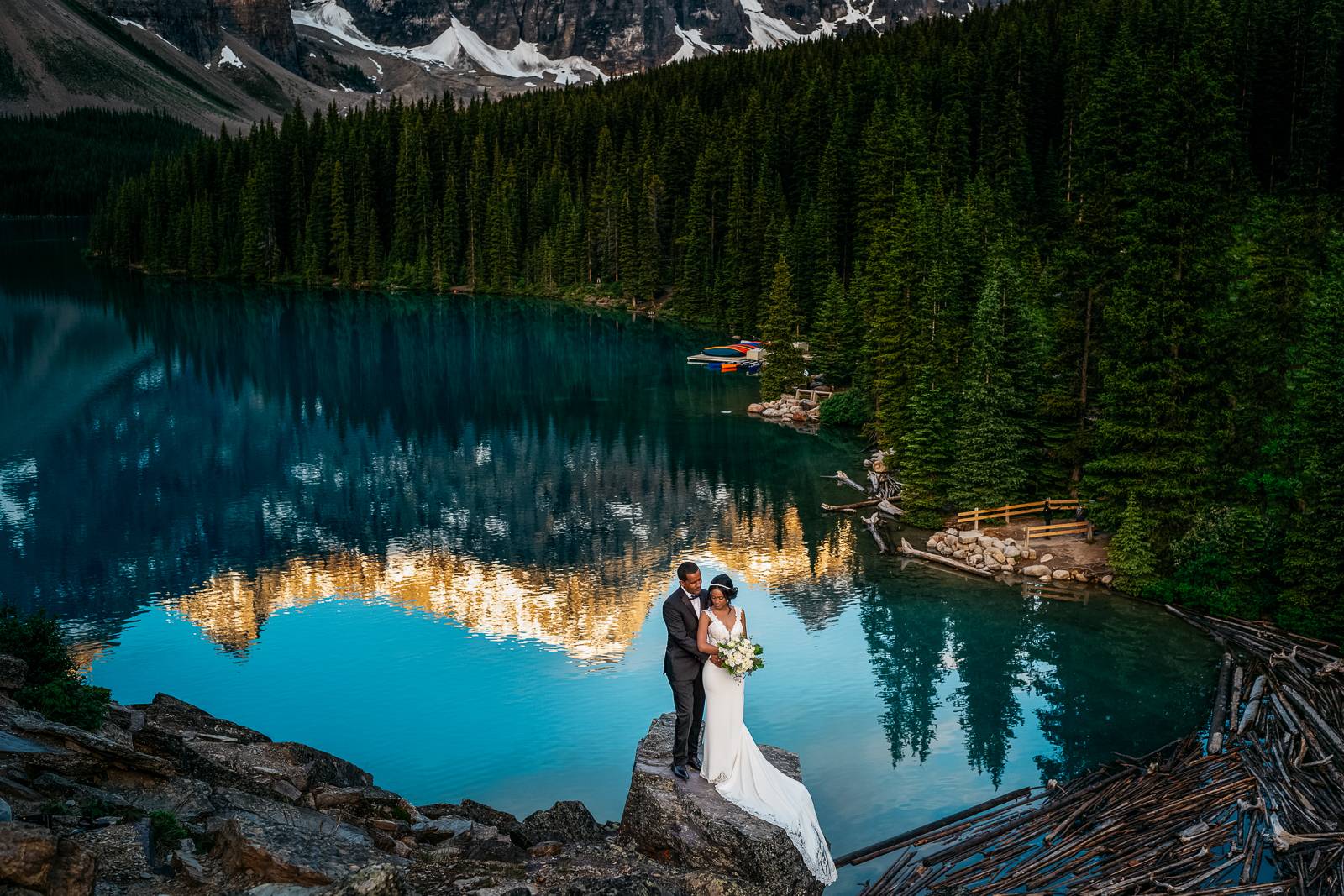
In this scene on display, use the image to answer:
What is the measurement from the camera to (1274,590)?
36031mm

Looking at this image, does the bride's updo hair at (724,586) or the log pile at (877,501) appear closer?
the bride's updo hair at (724,586)

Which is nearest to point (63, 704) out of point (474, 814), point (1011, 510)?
point (474, 814)

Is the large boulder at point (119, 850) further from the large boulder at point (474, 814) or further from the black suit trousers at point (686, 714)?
the large boulder at point (474, 814)

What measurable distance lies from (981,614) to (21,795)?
29098 mm

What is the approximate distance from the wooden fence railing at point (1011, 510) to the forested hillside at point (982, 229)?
1.77ft

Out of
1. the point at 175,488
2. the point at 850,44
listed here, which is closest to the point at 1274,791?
the point at 175,488

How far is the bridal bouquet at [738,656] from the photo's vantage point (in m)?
17.3

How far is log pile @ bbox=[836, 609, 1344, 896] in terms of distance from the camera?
20.5 m

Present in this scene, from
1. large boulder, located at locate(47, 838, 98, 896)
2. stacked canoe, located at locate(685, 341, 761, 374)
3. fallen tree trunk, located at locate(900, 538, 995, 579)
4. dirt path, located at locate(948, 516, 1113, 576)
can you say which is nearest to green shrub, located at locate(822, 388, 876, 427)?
stacked canoe, located at locate(685, 341, 761, 374)

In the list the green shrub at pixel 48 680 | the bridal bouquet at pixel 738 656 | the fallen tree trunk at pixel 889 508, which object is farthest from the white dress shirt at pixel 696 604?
the fallen tree trunk at pixel 889 508

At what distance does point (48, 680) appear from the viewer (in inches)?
881

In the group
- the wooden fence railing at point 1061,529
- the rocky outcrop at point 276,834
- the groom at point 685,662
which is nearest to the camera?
the rocky outcrop at point 276,834

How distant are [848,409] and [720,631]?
51.7m

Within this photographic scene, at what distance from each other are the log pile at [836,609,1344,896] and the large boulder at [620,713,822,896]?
4.41 metres
